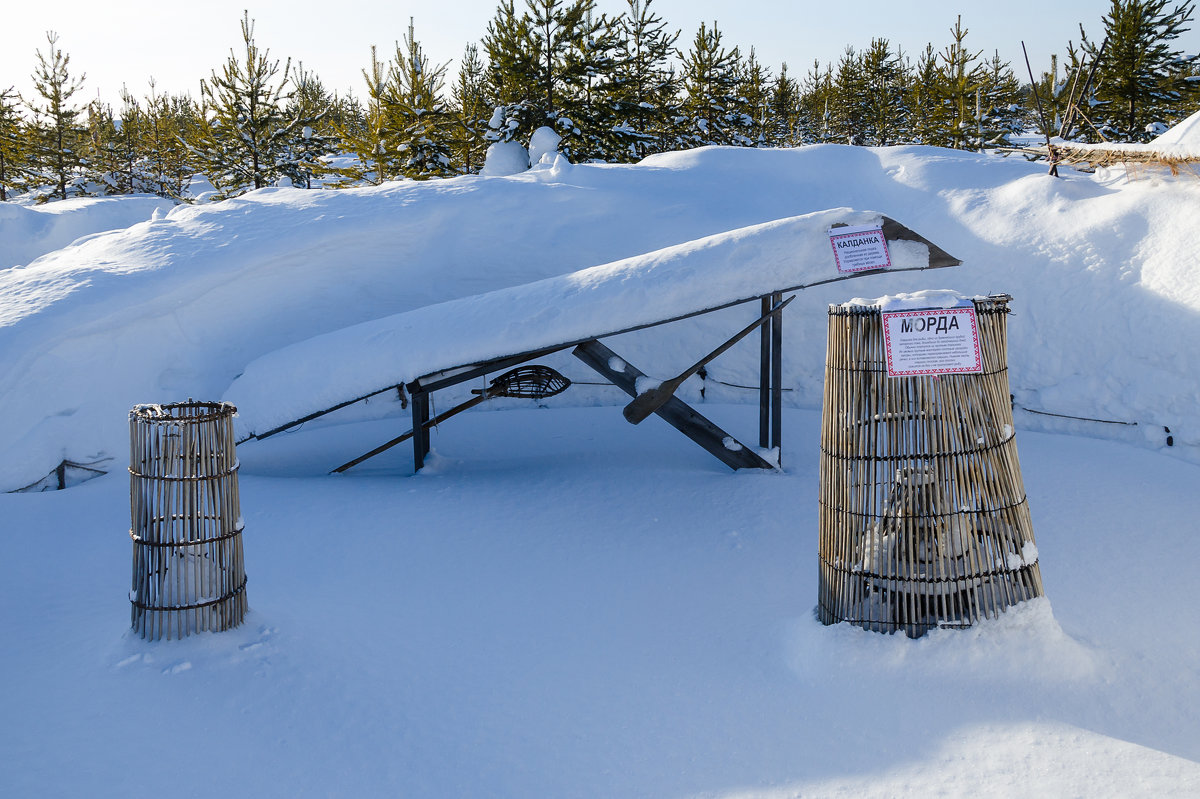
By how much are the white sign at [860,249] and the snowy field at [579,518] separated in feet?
0.35

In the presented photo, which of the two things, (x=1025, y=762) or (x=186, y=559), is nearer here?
(x=1025, y=762)

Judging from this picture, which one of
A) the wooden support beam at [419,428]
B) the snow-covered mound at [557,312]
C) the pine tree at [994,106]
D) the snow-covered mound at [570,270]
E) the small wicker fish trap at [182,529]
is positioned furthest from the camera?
the pine tree at [994,106]

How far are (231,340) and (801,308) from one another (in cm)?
533

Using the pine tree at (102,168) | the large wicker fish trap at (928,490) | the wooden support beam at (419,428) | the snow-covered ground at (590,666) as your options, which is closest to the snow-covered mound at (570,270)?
the snow-covered ground at (590,666)

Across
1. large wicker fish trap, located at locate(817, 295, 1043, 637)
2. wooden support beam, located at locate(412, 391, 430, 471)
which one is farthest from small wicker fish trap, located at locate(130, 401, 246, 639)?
large wicker fish trap, located at locate(817, 295, 1043, 637)

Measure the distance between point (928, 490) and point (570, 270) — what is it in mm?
5388

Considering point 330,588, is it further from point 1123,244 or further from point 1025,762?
point 1123,244

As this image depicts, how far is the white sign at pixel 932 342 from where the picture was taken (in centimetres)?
321

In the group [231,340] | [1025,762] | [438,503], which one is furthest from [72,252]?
[1025,762]

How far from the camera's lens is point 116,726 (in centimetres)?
302

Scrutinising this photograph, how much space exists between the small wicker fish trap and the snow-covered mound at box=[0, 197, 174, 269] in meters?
13.6

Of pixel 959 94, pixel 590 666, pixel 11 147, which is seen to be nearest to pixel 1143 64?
pixel 959 94

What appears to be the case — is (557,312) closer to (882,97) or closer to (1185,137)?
(1185,137)

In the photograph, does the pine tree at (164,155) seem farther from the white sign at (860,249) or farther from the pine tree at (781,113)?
the white sign at (860,249)
